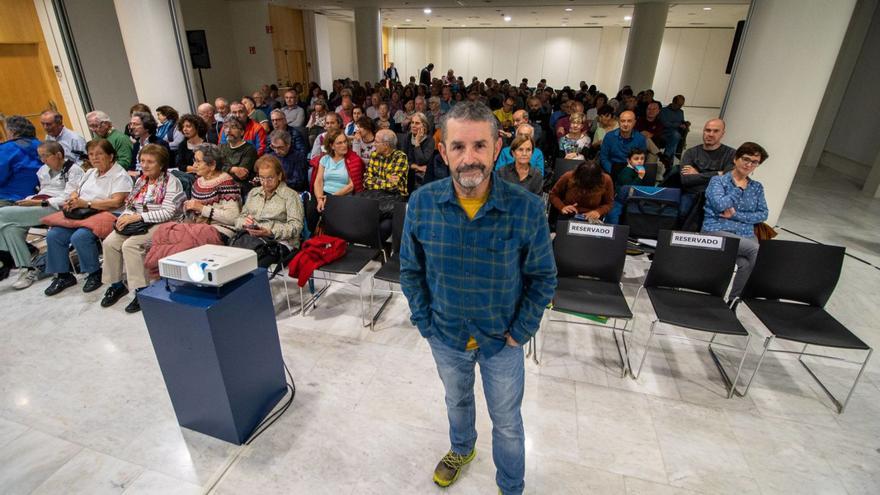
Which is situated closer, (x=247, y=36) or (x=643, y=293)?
(x=643, y=293)

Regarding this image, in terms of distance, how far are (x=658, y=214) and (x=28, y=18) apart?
913cm

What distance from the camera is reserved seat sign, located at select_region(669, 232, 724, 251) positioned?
2.78 meters

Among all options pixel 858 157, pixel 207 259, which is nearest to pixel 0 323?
pixel 207 259

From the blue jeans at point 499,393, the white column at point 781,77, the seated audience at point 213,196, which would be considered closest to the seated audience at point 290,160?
the seated audience at point 213,196

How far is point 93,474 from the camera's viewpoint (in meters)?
2.04

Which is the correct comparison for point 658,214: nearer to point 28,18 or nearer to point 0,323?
point 0,323

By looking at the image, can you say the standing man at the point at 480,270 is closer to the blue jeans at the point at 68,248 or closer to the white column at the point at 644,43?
the blue jeans at the point at 68,248

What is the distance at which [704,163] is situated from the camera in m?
3.96

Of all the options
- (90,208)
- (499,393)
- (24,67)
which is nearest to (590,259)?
(499,393)

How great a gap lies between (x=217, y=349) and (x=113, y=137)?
4017 mm

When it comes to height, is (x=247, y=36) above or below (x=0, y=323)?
above

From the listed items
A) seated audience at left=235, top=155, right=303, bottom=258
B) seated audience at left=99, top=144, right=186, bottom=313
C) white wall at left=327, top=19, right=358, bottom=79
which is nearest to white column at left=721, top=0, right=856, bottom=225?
seated audience at left=235, top=155, right=303, bottom=258

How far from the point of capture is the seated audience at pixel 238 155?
13.9 feet

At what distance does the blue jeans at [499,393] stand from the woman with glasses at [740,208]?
2.47 meters
